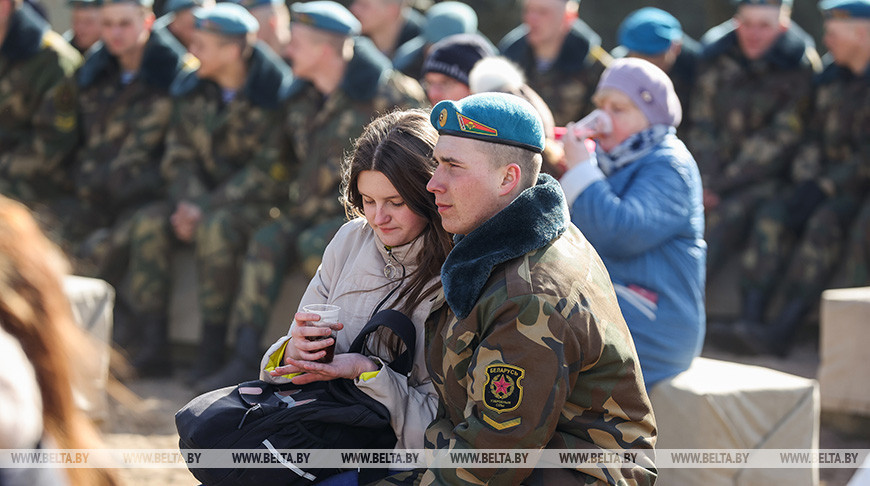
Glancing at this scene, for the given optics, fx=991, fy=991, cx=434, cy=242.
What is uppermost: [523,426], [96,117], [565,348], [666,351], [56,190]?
[565,348]

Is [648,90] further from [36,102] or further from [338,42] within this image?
[36,102]

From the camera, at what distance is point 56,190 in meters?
7.45

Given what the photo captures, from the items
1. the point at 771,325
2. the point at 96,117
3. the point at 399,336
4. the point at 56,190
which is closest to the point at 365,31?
the point at 96,117

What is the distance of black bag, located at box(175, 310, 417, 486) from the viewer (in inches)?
98.0

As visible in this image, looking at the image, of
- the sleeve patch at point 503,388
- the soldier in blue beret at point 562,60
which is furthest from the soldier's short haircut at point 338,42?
the sleeve patch at point 503,388

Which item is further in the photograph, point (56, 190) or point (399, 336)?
point (56, 190)

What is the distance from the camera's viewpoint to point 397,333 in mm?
2588

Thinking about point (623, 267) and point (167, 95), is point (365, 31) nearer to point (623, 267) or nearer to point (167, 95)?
point (167, 95)

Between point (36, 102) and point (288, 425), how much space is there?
571 centimetres

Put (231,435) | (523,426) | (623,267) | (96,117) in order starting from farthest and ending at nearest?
(96,117), (623,267), (231,435), (523,426)

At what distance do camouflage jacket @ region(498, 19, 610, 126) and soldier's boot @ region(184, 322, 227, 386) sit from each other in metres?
2.74

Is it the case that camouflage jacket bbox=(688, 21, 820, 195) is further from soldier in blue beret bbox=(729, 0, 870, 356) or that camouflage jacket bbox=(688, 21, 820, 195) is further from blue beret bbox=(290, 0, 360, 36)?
blue beret bbox=(290, 0, 360, 36)

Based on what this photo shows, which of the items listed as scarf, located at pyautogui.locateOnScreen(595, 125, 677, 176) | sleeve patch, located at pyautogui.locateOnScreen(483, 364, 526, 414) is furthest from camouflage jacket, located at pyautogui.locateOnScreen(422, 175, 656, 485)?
scarf, located at pyautogui.locateOnScreen(595, 125, 677, 176)

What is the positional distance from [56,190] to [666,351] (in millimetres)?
5415
